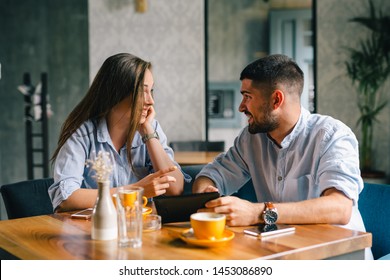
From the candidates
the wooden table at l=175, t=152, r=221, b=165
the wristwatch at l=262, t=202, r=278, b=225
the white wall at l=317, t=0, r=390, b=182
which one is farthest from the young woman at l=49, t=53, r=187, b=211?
the white wall at l=317, t=0, r=390, b=182

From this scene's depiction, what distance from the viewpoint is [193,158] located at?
4082mm

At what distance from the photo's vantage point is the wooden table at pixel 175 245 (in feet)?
4.10

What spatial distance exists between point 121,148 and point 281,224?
855mm

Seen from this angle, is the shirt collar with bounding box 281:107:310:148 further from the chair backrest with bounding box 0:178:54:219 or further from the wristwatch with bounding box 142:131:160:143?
the chair backrest with bounding box 0:178:54:219

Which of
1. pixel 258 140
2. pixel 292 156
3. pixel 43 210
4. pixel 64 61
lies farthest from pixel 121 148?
pixel 64 61

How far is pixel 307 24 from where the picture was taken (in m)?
5.60

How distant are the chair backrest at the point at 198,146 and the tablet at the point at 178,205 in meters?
3.17

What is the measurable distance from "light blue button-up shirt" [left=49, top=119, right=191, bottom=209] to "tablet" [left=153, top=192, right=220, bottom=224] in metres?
0.44

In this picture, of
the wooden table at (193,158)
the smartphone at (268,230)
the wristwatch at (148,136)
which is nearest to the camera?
the smartphone at (268,230)

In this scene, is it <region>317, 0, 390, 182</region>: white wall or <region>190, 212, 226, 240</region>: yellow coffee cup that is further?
<region>317, 0, 390, 182</region>: white wall

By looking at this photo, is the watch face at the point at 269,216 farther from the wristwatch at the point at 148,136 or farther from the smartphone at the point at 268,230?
the wristwatch at the point at 148,136

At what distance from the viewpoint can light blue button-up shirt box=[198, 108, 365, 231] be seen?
5.52 ft

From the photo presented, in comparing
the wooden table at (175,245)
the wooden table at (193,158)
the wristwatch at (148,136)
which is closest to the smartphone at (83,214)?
the wooden table at (175,245)
